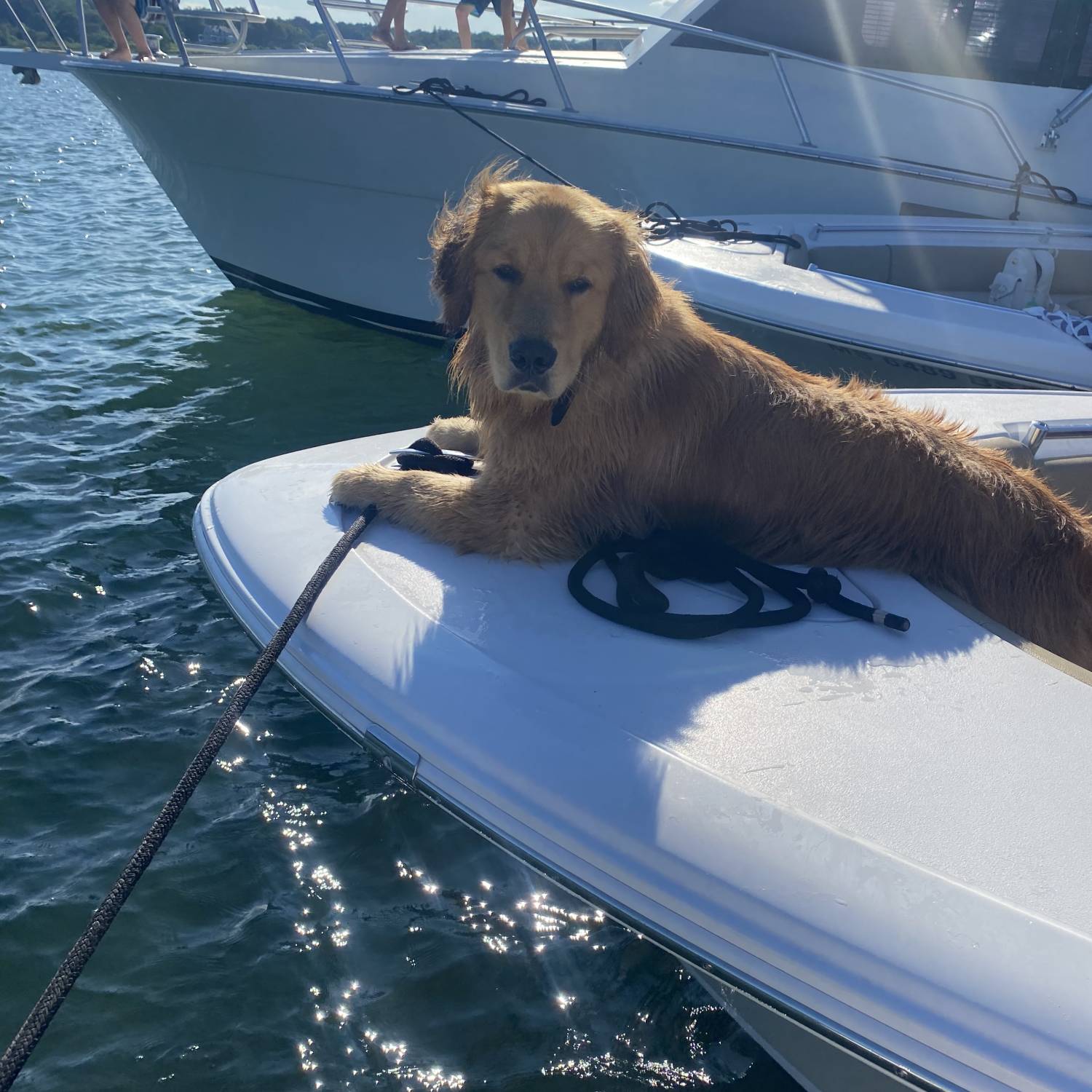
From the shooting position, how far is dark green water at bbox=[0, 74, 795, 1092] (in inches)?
111

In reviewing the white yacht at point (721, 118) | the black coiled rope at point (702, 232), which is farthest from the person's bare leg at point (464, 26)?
the black coiled rope at point (702, 232)

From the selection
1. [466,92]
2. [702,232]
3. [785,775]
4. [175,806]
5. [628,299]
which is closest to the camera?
[785,775]

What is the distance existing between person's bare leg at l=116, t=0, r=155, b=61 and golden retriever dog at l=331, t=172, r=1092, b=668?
261 inches

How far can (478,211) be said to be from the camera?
10.5 feet

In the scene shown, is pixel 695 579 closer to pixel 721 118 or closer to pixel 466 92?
pixel 721 118

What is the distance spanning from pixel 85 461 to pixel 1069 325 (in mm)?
5859

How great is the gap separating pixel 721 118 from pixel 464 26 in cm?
323

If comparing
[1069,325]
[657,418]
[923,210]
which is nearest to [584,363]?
[657,418]

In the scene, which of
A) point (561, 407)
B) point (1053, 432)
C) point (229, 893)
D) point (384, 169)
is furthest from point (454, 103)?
point (229, 893)

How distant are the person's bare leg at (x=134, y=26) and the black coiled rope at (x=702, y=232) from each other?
190 inches

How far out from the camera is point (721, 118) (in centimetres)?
791

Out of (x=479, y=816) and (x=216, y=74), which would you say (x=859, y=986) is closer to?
(x=479, y=816)

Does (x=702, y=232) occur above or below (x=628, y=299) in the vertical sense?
below

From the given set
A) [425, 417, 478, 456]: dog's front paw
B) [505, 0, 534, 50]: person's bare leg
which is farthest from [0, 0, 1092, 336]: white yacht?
[425, 417, 478, 456]: dog's front paw
